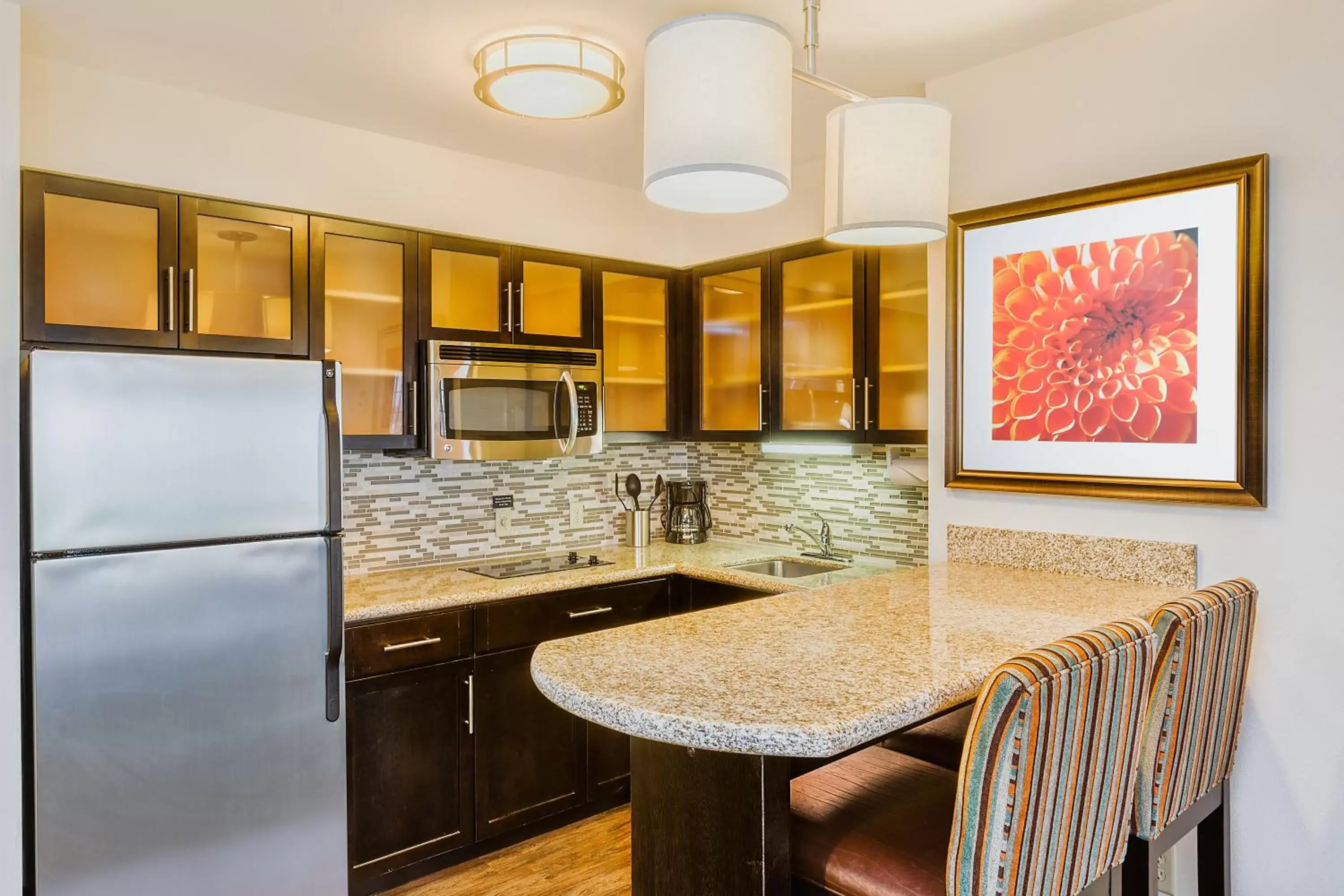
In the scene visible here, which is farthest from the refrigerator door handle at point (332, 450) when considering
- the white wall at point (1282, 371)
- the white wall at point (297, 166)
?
the white wall at point (1282, 371)

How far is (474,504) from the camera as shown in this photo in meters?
3.36

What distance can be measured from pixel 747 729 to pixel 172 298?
2.14 m

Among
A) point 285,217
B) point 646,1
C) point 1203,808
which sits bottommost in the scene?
point 1203,808

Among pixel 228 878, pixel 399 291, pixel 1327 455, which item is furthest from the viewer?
pixel 399 291

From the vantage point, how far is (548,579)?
292 centimetres

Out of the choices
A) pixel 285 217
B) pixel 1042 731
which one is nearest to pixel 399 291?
pixel 285 217

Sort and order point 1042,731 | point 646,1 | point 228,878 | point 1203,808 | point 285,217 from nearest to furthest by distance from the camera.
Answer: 1. point 1042,731
2. point 1203,808
3. point 646,1
4. point 228,878
5. point 285,217

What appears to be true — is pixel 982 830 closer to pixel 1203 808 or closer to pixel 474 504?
pixel 1203 808

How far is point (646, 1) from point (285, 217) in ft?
4.37

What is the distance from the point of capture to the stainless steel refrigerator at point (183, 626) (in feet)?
6.31

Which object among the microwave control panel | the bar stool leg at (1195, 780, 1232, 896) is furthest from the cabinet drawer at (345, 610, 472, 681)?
the bar stool leg at (1195, 780, 1232, 896)

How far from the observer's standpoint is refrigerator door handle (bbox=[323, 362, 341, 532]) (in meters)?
2.25

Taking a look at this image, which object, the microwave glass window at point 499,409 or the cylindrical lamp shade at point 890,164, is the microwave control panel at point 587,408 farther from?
the cylindrical lamp shade at point 890,164

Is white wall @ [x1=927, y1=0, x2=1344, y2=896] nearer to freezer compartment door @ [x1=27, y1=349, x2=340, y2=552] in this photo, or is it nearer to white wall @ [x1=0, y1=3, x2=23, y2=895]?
freezer compartment door @ [x1=27, y1=349, x2=340, y2=552]
